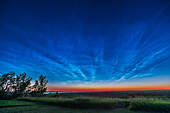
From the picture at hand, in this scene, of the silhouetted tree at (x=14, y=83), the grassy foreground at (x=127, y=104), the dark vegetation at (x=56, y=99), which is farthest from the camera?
the silhouetted tree at (x=14, y=83)

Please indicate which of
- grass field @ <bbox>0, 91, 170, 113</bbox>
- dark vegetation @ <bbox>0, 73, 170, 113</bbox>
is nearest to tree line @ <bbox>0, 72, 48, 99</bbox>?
dark vegetation @ <bbox>0, 73, 170, 113</bbox>

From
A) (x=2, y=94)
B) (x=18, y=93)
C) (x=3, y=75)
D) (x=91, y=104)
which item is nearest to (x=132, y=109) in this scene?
(x=91, y=104)

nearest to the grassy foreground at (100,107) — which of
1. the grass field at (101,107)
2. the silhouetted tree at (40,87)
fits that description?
the grass field at (101,107)

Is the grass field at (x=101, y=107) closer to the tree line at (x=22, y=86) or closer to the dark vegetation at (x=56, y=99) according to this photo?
the dark vegetation at (x=56, y=99)

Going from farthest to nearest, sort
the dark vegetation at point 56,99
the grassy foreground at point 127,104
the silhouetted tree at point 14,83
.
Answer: the silhouetted tree at point 14,83
the dark vegetation at point 56,99
the grassy foreground at point 127,104

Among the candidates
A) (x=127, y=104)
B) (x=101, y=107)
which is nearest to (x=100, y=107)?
(x=101, y=107)

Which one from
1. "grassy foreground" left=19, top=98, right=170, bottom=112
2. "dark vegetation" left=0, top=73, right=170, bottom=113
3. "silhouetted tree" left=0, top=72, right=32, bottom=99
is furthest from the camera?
"silhouetted tree" left=0, top=72, right=32, bottom=99

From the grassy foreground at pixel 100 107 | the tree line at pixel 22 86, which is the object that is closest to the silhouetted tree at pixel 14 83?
the tree line at pixel 22 86

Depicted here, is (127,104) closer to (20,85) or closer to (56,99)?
(56,99)

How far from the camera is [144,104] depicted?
32.2ft

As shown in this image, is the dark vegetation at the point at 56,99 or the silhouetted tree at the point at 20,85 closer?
the dark vegetation at the point at 56,99

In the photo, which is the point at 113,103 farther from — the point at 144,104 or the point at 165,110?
the point at 165,110

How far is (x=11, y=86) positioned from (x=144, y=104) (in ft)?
122

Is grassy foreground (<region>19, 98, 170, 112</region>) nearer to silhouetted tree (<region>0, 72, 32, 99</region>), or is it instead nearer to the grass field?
the grass field
